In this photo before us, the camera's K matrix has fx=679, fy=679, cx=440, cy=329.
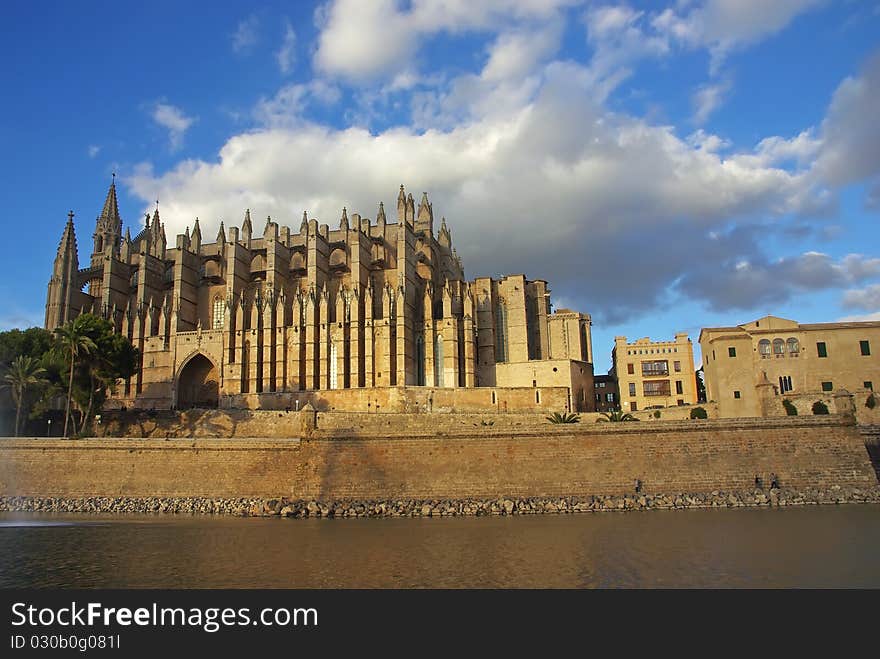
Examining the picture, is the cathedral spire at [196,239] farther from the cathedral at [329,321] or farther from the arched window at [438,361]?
the arched window at [438,361]

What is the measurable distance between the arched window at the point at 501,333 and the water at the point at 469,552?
27826 mm

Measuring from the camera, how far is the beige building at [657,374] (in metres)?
51.8

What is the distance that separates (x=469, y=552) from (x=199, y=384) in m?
40.7

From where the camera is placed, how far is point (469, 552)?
1722cm

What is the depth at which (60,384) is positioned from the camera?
125 feet

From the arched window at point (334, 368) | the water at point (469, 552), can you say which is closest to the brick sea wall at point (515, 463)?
the water at point (469, 552)

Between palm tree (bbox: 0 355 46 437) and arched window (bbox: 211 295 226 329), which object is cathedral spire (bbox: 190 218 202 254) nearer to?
arched window (bbox: 211 295 226 329)

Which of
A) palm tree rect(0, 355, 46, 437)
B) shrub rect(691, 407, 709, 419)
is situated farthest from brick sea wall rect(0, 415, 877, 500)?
shrub rect(691, 407, 709, 419)

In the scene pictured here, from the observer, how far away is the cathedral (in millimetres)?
46188

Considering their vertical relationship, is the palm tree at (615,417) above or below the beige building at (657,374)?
below

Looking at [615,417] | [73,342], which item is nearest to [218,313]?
[73,342]

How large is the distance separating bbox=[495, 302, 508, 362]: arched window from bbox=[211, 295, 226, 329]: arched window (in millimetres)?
21598
